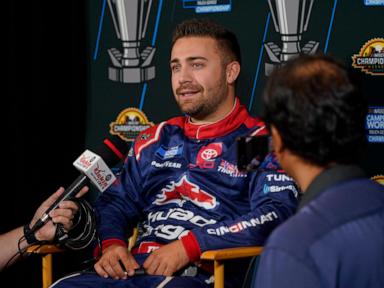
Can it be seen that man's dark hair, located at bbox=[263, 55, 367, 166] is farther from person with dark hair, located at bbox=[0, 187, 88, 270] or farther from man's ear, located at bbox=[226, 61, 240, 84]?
man's ear, located at bbox=[226, 61, 240, 84]

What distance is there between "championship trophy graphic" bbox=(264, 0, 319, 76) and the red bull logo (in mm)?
724

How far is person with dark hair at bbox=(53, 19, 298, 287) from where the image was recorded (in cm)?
227

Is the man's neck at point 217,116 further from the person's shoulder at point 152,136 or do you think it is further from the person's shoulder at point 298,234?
the person's shoulder at point 298,234

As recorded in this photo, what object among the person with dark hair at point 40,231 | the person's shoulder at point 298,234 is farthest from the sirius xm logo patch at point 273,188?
the person's shoulder at point 298,234

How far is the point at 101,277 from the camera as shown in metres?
2.33

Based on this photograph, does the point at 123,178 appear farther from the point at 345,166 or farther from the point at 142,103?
the point at 345,166

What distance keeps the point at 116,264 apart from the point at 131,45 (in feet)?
4.33

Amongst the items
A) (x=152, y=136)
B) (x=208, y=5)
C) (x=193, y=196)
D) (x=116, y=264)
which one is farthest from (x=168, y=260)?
(x=208, y=5)

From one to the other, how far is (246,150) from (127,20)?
73.8 inches

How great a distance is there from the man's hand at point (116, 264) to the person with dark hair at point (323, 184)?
108 cm

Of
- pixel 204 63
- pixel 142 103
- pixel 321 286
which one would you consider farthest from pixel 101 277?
pixel 321 286

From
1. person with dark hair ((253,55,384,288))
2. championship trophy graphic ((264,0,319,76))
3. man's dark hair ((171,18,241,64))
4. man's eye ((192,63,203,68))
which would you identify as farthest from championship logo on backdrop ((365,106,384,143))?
person with dark hair ((253,55,384,288))

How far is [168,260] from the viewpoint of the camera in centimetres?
221

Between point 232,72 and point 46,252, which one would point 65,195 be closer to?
point 46,252
